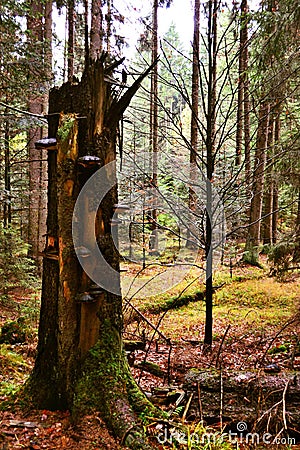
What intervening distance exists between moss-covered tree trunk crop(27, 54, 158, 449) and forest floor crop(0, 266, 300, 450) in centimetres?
23

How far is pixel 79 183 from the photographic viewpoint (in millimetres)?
3111

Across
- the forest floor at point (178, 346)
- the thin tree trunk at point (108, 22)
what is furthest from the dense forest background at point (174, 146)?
the forest floor at point (178, 346)

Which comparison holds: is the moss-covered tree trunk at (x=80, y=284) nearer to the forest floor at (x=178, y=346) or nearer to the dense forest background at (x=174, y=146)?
the dense forest background at (x=174, y=146)

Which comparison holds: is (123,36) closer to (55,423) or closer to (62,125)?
(62,125)

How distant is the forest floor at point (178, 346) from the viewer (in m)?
2.78

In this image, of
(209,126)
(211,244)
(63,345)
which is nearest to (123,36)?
(209,126)

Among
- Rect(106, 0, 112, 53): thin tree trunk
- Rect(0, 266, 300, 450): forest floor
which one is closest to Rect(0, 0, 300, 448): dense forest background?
Rect(106, 0, 112, 53): thin tree trunk

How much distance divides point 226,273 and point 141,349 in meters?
7.40

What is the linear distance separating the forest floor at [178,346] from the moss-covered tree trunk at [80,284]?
9.1 inches

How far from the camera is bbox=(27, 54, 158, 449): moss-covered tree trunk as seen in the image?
118 inches

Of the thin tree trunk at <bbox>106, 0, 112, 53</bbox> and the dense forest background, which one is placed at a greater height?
the thin tree trunk at <bbox>106, 0, 112, 53</bbox>

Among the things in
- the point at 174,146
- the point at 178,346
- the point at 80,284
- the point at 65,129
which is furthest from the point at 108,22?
the point at 80,284

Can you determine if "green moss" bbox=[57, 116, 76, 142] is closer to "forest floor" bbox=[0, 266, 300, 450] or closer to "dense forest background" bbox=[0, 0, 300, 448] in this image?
"dense forest background" bbox=[0, 0, 300, 448]

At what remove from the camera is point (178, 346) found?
635cm
